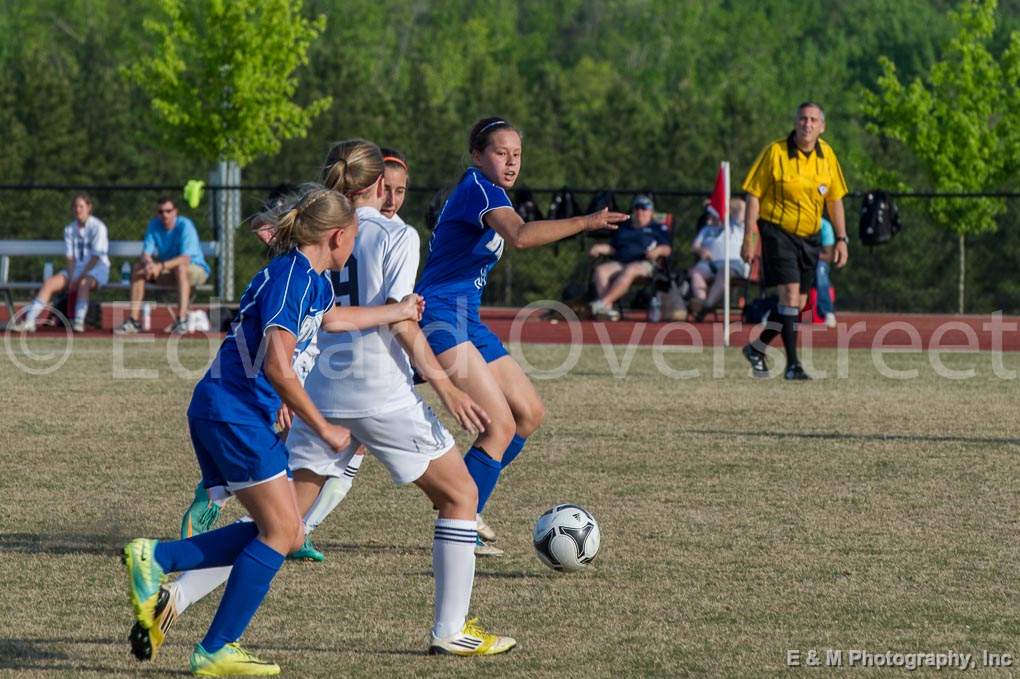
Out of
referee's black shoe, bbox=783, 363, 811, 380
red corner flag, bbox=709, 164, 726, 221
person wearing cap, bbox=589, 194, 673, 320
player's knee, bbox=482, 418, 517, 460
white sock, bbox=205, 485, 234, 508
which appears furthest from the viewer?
person wearing cap, bbox=589, 194, 673, 320

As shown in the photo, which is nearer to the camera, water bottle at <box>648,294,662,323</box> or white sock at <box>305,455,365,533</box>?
white sock at <box>305,455,365,533</box>

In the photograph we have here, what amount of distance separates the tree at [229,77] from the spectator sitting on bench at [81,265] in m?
7.83

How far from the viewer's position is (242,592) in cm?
455

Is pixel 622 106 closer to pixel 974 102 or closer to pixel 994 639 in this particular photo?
pixel 974 102

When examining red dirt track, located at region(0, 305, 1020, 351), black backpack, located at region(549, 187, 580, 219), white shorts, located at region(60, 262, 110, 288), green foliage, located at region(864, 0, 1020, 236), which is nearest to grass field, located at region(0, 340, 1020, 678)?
red dirt track, located at region(0, 305, 1020, 351)

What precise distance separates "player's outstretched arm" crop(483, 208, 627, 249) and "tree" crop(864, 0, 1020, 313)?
1020 inches

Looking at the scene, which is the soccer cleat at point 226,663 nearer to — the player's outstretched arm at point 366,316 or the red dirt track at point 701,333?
the player's outstretched arm at point 366,316

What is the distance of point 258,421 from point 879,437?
6226 mm

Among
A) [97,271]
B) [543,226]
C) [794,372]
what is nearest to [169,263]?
[97,271]

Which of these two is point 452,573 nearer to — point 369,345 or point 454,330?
point 369,345

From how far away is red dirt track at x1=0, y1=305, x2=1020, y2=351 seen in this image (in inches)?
698

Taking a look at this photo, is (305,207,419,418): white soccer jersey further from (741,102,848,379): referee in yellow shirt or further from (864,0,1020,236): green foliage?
(864,0,1020,236): green foliage

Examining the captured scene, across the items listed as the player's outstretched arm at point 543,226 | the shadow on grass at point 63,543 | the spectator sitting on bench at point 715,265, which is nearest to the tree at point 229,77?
the spectator sitting on bench at point 715,265

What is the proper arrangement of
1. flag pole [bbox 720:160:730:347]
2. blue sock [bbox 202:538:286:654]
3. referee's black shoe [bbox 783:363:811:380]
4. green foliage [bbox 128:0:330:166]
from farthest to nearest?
green foliage [bbox 128:0:330:166], flag pole [bbox 720:160:730:347], referee's black shoe [bbox 783:363:811:380], blue sock [bbox 202:538:286:654]
